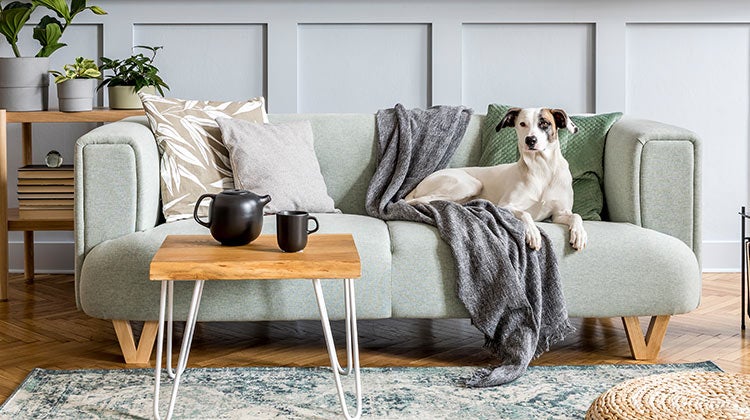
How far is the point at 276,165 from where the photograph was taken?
3.20 metres

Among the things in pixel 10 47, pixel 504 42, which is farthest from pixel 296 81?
pixel 10 47

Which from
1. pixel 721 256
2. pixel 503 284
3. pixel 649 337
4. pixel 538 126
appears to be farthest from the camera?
pixel 721 256

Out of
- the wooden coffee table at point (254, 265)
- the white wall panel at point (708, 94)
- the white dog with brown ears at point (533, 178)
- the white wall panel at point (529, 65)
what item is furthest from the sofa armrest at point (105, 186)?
the white wall panel at point (708, 94)

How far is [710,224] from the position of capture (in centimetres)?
449

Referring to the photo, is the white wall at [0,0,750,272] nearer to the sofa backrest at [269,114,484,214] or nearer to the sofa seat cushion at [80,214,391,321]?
the sofa backrest at [269,114,484,214]

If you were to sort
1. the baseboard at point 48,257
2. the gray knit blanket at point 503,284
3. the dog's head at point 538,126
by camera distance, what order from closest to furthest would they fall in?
the gray knit blanket at point 503,284, the dog's head at point 538,126, the baseboard at point 48,257

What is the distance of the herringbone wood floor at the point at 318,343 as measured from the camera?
2922mm

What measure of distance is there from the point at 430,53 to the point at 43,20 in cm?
167

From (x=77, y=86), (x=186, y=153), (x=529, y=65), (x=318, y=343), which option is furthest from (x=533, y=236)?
(x=77, y=86)

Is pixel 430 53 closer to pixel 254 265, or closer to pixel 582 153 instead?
pixel 582 153

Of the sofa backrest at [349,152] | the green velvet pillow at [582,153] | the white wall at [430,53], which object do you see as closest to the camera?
the green velvet pillow at [582,153]

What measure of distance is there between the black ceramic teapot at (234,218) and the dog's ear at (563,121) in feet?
3.89

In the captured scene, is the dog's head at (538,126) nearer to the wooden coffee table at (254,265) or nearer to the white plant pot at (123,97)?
the wooden coffee table at (254,265)

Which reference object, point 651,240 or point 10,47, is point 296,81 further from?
point 651,240
